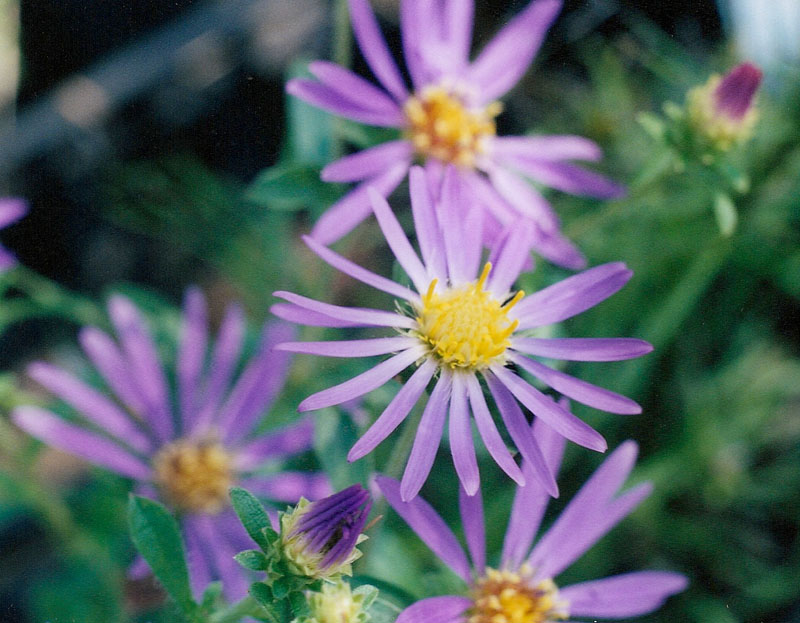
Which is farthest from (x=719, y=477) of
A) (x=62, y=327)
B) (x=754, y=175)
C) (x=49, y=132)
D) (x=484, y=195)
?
(x=49, y=132)

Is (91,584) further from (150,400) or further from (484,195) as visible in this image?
(484,195)

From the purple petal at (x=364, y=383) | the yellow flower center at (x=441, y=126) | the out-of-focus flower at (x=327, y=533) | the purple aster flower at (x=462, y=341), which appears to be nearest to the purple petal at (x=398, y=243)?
the purple aster flower at (x=462, y=341)

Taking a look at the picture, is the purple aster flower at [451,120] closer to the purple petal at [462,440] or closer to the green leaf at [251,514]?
the purple petal at [462,440]

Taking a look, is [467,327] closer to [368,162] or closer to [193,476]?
[368,162]

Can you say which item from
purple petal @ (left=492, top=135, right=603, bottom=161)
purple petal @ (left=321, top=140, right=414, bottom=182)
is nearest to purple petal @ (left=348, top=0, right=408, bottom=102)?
purple petal @ (left=321, top=140, right=414, bottom=182)

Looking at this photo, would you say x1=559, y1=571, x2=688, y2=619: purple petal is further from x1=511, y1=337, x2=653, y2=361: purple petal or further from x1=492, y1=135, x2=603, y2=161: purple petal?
x1=492, y1=135, x2=603, y2=161: purple petal

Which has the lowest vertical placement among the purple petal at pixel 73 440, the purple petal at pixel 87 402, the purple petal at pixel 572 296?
the purple petal at pixel 572 296

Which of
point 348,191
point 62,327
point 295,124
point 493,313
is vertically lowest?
point 493,313

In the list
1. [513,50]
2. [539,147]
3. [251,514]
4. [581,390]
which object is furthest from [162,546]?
[513,50]
